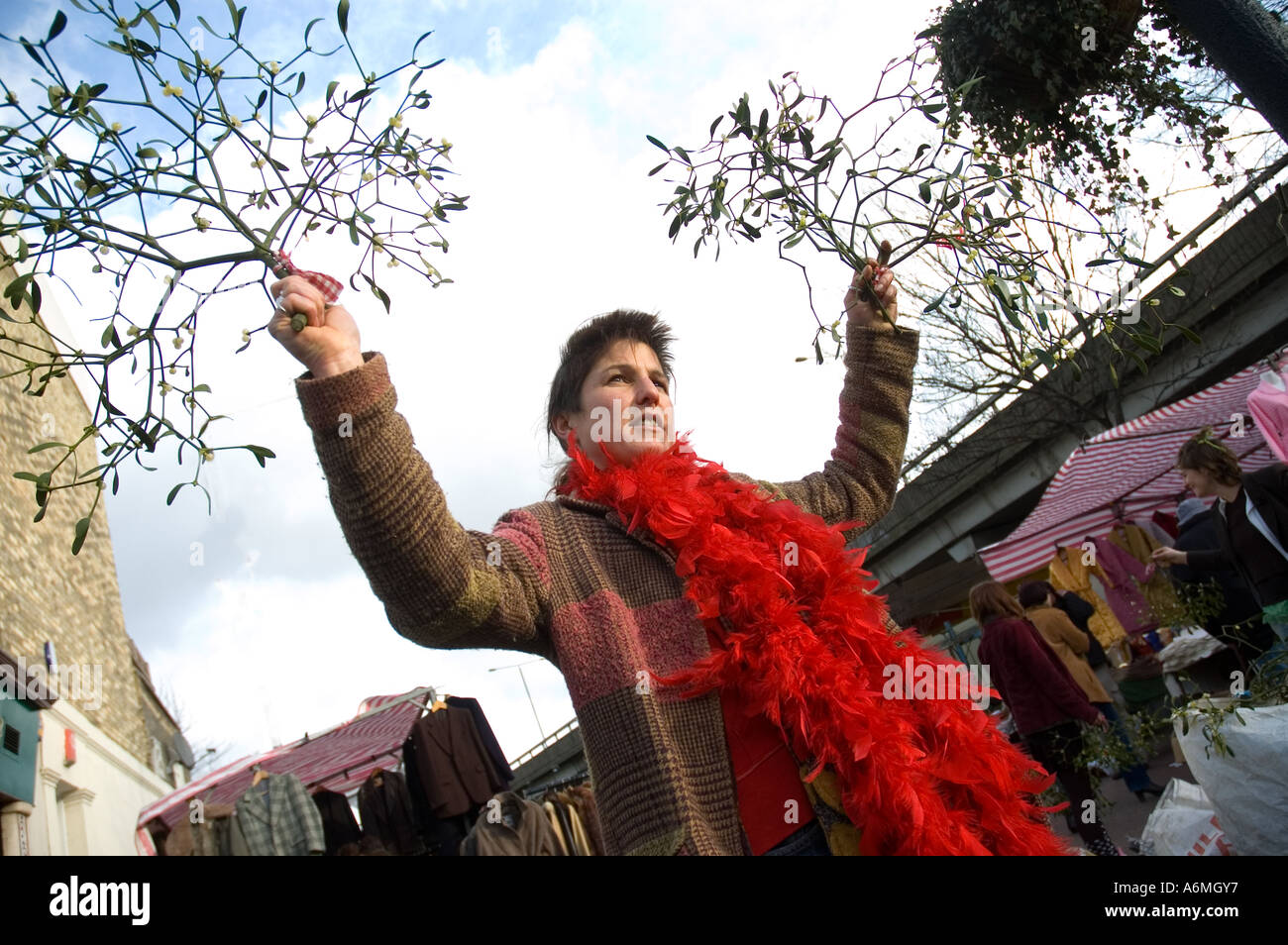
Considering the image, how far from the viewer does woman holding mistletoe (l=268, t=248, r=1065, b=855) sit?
1.59m

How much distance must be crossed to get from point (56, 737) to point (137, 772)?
15.9 ft

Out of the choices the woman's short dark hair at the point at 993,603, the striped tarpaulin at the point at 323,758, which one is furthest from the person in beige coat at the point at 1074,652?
the striped tarpaulin at the point at 323,758

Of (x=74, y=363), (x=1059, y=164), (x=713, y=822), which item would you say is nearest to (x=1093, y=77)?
(x=1059, y=164)

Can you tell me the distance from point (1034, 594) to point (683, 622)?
242 inches

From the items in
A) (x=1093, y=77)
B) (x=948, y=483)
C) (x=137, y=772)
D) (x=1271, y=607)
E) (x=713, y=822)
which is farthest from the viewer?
(x=948, y=483)

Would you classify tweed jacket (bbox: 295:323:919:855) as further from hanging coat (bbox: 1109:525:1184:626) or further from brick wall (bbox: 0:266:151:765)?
hanging coat (bbox: 1109:525:1184:626)

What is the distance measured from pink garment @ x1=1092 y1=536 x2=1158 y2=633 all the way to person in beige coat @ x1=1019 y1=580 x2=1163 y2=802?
2159 mm

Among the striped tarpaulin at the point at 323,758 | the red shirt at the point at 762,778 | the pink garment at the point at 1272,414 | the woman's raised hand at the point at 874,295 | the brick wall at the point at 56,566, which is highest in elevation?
the brick wall at the point at 56,566

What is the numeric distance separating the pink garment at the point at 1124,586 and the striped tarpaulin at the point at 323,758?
6.67 meters

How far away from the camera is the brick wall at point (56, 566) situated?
816 centimetres

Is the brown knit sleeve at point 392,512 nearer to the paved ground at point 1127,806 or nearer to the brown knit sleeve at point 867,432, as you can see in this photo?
the brown knit sleeve at point 867,432

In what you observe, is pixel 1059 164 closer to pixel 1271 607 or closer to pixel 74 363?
pixel 1271 607

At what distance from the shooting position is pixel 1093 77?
4.08 meters
